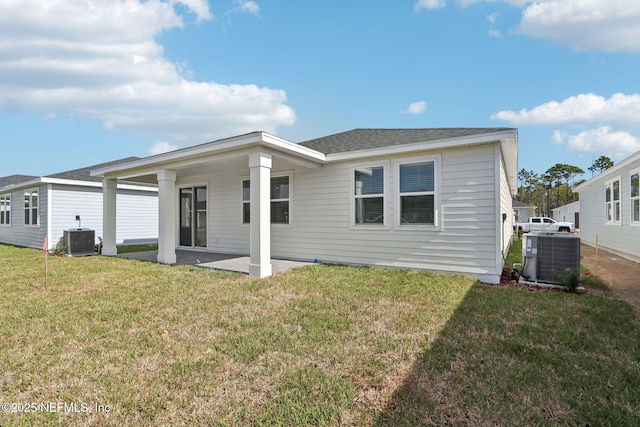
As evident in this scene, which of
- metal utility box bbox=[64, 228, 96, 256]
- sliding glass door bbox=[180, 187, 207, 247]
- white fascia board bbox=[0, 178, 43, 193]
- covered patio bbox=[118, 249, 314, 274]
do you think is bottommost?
covered patio bbox=[118, 249, 314, 274]

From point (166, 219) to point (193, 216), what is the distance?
2.70 meters

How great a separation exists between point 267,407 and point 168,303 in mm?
3042

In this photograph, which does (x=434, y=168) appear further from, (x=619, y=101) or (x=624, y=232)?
(x=619, y=101)

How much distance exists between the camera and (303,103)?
10242 mm

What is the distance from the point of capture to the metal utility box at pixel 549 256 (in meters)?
5.36

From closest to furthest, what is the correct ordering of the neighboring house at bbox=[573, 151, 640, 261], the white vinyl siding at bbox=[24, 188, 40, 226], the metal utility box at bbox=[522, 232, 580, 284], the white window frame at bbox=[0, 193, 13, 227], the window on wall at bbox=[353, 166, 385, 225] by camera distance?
the metal utility box at bbox=[522, 232, 580, 284], the window on wall at bbox=[353, 166, 385, 225], the neighboring house at bbox=[573, 151, 640, 261], the white vinyl siding at bbox=[24, 188, 40, 226], the white window frame at bbox=[0, 193, 13, 227]

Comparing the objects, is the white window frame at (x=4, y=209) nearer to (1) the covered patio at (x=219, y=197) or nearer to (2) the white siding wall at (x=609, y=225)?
(1) the covered patio at (x=219, y=197)

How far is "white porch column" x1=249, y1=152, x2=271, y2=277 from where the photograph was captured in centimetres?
621

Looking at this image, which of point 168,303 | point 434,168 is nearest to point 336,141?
point 434,168

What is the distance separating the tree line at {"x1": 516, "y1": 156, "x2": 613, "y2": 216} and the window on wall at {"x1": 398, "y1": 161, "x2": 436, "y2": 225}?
173 feet

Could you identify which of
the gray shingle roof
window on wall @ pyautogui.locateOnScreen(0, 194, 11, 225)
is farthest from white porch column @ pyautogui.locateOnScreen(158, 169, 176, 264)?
window on wall @ pyautogui.locateOnScreen(0, 194, 11, 225)

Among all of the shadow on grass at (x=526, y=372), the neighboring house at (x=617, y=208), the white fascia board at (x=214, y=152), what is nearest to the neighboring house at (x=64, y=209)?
the white fascia board at (x=214, y=152)

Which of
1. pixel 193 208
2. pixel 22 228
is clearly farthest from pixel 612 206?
pixel 22 228

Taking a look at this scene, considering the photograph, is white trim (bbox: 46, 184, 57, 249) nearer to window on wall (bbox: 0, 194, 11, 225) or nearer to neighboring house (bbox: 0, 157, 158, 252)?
neighboring house (bbox: 0, 157, 158, 252)
